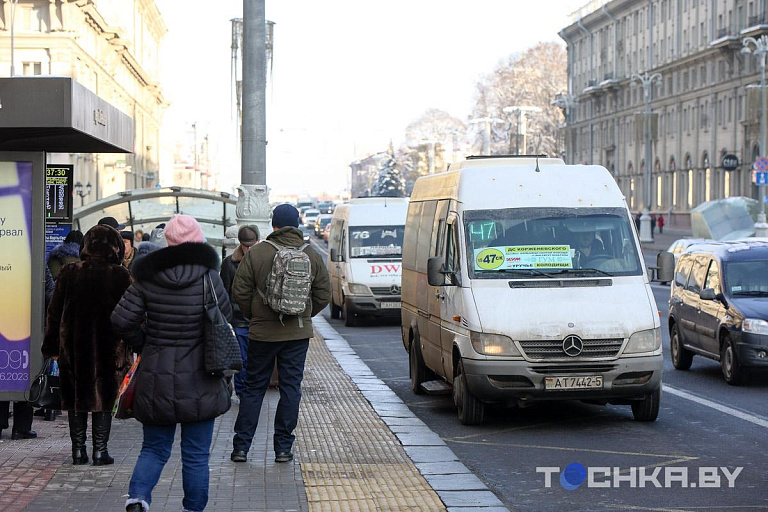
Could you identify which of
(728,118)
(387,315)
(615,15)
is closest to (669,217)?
(728,118)

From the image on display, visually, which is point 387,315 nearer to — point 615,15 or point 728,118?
point 728,118

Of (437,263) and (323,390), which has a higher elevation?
(437,263)

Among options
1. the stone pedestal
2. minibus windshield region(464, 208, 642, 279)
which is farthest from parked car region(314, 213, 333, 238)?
minibus windshield region(464, 208, 642, 279)

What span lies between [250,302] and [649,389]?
4136 mm

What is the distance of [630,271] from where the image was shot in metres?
11.9

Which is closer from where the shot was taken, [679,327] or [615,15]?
[679,327]

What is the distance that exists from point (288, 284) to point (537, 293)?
132 inches

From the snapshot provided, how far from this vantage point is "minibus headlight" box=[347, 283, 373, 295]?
24.5 meters

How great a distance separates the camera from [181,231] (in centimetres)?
686

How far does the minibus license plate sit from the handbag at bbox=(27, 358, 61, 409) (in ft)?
13.6

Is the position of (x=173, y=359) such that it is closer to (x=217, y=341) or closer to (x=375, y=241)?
(x=217, y=341)

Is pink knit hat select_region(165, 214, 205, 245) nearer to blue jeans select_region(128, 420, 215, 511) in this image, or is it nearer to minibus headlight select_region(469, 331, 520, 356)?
blue jeans select_region(128, 420, 215, 511)

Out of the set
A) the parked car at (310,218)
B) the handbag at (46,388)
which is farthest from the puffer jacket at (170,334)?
the parked car at (310,218)

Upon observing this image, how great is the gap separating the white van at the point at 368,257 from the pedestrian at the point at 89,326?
49.5 ft
